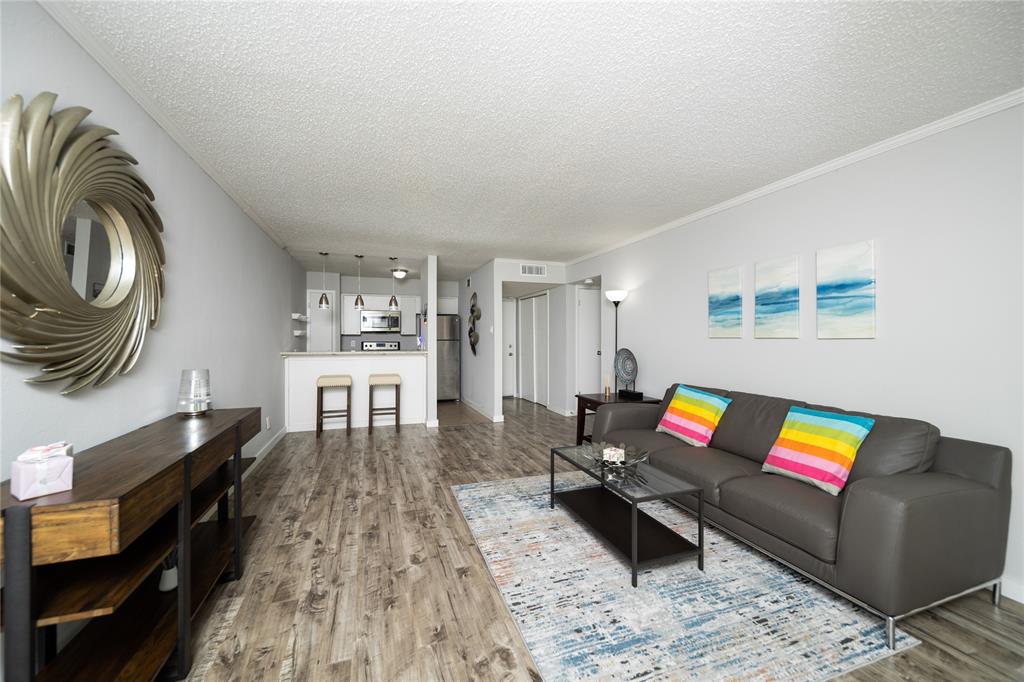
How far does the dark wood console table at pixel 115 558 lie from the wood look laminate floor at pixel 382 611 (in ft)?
0.78

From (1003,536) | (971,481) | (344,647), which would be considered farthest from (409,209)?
(1003,536)

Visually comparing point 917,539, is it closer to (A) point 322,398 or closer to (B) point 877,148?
(B) point 877,148

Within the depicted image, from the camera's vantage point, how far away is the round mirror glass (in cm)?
150

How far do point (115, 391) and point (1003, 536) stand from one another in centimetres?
430

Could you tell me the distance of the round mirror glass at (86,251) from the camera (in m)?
1.50

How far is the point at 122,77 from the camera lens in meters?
1.83

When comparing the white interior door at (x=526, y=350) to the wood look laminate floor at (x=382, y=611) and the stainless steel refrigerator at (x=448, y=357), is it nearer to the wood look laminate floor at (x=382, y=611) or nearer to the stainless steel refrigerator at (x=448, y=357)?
the stainless steel refrigerator at (x=448, y=357)

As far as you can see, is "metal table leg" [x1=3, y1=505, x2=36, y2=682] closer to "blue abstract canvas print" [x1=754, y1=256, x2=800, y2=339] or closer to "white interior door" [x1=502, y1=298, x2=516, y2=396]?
"blue abstract canvas print" [x1=754, y1=256, x2=800, y2=339]

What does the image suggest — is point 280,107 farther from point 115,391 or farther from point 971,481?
point 971,481

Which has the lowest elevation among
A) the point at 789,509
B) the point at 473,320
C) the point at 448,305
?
the point at 789,509

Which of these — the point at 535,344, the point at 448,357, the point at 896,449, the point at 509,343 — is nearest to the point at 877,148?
the point at 896,449

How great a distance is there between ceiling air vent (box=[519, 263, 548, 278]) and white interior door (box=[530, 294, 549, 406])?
0.84 meters

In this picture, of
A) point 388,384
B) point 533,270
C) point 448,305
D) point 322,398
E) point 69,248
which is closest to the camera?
point 69,248

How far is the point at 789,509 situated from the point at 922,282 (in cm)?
158
